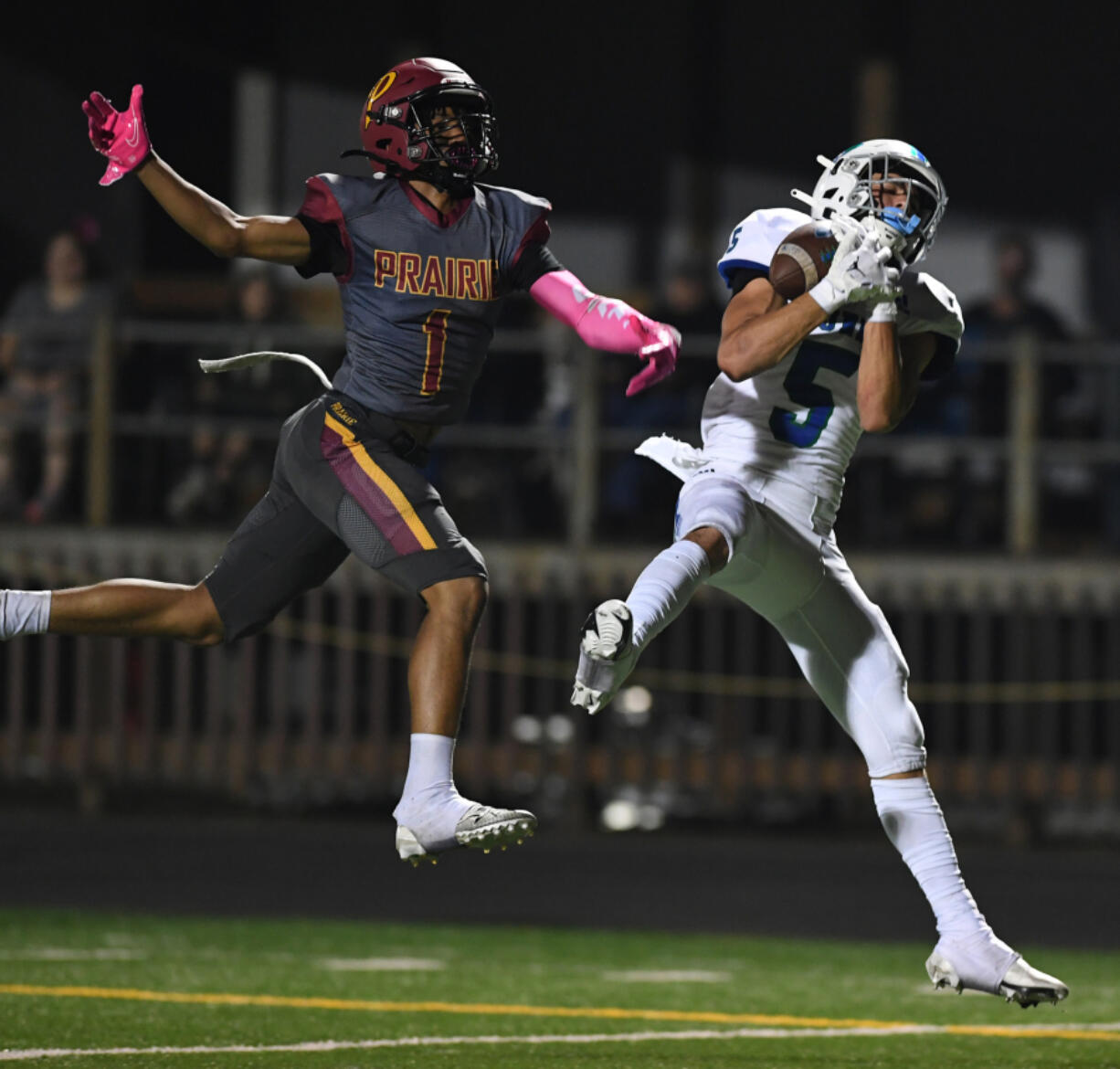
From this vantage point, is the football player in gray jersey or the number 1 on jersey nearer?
the football player in gray jersey

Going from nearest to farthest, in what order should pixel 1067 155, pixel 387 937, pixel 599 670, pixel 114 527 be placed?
pixel 599 670 < pixel 387 937 < pixel 114 527 < pixel 1067 155

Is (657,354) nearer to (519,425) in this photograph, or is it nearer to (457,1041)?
(457,1041)

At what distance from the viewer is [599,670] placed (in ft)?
21.9

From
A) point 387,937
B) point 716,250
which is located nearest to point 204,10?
point 716,250

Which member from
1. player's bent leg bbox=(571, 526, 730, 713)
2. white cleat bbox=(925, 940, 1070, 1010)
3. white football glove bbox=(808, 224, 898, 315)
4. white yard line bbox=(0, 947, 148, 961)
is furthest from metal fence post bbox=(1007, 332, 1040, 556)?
white cleat bbox=(925, 940, 1070, 1010)

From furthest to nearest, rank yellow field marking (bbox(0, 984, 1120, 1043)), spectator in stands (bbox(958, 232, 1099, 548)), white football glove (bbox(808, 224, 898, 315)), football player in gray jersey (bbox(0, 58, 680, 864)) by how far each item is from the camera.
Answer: spectator in stands (bbox(958, 232, 1099, 548)) < yellow field marking (bbox(0, 984, 1120, 1043)) < football player in gray jersey (bbox(0, 58, 680, 864)) < white football glove (bbox(808, 224, 898, 315))

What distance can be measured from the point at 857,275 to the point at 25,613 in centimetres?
257

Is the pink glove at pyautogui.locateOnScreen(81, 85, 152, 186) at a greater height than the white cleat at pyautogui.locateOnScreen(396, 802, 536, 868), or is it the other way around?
the pink glove at pyautogui.locateOnScreen(81, 85, 152, 186)

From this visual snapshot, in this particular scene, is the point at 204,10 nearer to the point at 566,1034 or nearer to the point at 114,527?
the point at 114,527

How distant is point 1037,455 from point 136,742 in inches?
210

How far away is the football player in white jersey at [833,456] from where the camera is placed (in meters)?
7.00

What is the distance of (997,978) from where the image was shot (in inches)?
272

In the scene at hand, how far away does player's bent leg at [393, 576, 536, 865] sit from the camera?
697cm

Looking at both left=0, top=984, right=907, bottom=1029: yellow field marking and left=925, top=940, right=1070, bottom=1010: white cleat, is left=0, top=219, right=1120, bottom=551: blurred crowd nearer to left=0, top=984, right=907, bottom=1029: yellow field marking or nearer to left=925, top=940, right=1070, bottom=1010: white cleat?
left=0, top=984, right=907, bottom=1029: yellow field marking
